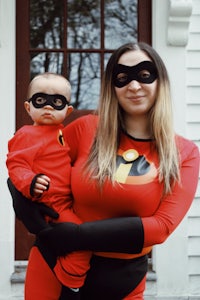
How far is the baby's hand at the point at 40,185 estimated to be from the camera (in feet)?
6.12

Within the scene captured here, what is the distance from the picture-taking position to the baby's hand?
186 cm

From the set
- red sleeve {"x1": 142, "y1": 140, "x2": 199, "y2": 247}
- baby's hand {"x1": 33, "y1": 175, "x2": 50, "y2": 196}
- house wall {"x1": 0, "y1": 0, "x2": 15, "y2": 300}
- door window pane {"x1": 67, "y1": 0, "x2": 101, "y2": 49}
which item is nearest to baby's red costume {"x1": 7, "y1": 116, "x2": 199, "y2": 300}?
red sleeve {"x1": 142, "y1": 140, "x2": 199, "y2": 247}

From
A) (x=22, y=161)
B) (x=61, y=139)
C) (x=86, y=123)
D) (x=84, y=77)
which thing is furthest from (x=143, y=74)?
(x=84, y=77)

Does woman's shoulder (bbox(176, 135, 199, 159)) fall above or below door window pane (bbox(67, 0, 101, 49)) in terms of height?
below

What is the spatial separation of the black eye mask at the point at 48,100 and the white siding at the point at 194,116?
212 centimetres

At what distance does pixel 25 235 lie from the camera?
4.11 m

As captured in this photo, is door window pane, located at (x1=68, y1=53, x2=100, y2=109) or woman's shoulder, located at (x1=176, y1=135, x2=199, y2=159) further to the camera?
door window pane, located at (x1=68, y1=53, x2=100, y2=109)

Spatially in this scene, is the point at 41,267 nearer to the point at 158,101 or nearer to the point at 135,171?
Answer: the point at 135,171

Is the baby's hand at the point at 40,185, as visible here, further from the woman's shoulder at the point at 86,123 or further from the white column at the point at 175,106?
the white column at the point at 175,106

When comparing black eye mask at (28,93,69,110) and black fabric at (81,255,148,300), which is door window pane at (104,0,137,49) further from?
black fabric at (81,255,148,300)

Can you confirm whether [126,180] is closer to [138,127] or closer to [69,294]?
[138,127]

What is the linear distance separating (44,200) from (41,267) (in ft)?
0.92

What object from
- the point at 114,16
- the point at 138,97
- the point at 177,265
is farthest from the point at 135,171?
the point at 114,16

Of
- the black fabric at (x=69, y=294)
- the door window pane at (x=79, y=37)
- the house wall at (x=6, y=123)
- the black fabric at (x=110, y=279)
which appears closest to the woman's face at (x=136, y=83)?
the black fabric at (x=110, y=279)
